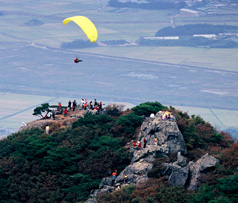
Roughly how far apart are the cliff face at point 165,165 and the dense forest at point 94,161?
1.05 metres

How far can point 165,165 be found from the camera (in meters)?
63.5

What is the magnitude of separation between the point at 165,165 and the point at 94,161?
10.7 metres

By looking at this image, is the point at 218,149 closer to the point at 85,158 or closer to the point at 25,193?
the point at 85,158

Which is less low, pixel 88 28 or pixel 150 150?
pixel 88 28

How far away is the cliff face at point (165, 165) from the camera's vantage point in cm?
6103

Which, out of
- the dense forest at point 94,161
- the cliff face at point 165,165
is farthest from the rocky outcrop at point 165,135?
the dense forest at point 94,161

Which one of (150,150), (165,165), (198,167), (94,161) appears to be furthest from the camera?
(94,161)

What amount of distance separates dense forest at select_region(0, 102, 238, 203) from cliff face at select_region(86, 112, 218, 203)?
1.05m

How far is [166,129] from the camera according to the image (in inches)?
2773

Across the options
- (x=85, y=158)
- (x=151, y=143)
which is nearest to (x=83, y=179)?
(x=85, y=158)

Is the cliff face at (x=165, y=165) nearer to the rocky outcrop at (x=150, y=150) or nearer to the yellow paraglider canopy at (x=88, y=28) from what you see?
the rocky outcrop at (x=150, y=150)

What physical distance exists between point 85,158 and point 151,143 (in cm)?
880

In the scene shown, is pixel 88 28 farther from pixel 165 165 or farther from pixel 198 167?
pixel 198 167

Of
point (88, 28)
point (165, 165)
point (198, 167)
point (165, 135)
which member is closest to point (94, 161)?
point (165, 135)
